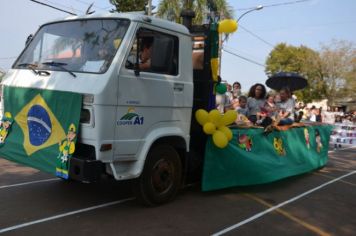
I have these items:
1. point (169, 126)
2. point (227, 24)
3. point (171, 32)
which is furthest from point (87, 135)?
point (227, 24)

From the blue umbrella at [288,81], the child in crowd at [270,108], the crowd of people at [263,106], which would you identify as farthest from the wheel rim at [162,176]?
the blue umbrella at [288,81]

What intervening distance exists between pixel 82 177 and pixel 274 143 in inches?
159

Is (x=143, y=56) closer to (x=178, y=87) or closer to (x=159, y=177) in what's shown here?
(x=178, y=87)

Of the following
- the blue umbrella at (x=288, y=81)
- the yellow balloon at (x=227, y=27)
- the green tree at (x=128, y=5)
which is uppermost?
the green tree at (x=128, y=5)

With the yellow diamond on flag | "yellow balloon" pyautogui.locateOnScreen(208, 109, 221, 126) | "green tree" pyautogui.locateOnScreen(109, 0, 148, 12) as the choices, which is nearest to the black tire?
"yellow balloon" pyautogui.locateOnScreen(208, 109, 221, 126)

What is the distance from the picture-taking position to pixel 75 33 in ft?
17.8

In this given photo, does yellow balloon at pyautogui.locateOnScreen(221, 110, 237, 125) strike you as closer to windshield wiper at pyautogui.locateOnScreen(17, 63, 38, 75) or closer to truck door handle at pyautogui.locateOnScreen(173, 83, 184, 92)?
truck door handle at pyautogui.locateOnScreen(173, 83, 184, 92)

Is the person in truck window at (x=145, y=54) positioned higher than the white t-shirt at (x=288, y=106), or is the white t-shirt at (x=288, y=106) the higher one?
the person in truck window at (x=145, y=54)

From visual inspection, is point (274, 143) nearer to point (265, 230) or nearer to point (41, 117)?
point (265, 230)

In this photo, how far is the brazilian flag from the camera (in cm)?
484

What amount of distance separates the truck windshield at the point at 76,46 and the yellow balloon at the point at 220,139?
81.1 inches

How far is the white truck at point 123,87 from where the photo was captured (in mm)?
4758

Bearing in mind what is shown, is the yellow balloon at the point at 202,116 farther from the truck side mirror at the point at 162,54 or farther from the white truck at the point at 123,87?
the truck side mirror at the point at 162,54

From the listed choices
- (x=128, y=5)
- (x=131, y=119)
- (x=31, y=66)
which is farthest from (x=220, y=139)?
(x=128, y=5)
